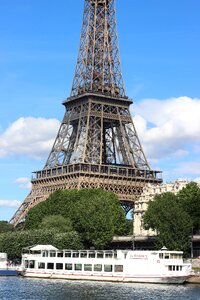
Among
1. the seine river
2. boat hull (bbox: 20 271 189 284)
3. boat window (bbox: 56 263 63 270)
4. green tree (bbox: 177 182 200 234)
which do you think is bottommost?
the seine river

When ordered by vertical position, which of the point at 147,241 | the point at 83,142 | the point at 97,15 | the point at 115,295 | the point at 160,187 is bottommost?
the point at 115,295

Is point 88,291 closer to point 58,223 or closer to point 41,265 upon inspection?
point 41,265

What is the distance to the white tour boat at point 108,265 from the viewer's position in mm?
98938

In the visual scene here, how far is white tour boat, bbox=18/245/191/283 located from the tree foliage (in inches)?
537

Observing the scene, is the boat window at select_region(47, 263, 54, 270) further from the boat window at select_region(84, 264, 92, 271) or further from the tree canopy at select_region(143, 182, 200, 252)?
the tree canopy at select_region(143, 182, 200, 252)

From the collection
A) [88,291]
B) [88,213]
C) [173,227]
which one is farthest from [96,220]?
[88,291]

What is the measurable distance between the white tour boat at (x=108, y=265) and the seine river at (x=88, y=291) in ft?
12.0

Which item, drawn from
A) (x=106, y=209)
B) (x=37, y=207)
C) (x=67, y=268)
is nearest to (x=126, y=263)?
(x=67, y=268)

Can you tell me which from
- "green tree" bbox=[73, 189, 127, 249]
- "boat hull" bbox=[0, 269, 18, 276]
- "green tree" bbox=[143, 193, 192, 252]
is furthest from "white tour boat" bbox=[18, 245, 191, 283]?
"green tree" bbox=[73, 189, 127, 249]

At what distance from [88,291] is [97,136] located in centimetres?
8806

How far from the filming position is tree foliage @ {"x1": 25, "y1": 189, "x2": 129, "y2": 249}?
12962 centimetres

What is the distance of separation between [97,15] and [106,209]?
70.1 m

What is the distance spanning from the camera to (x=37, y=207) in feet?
515

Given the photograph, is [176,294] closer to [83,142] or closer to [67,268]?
[67,268]
